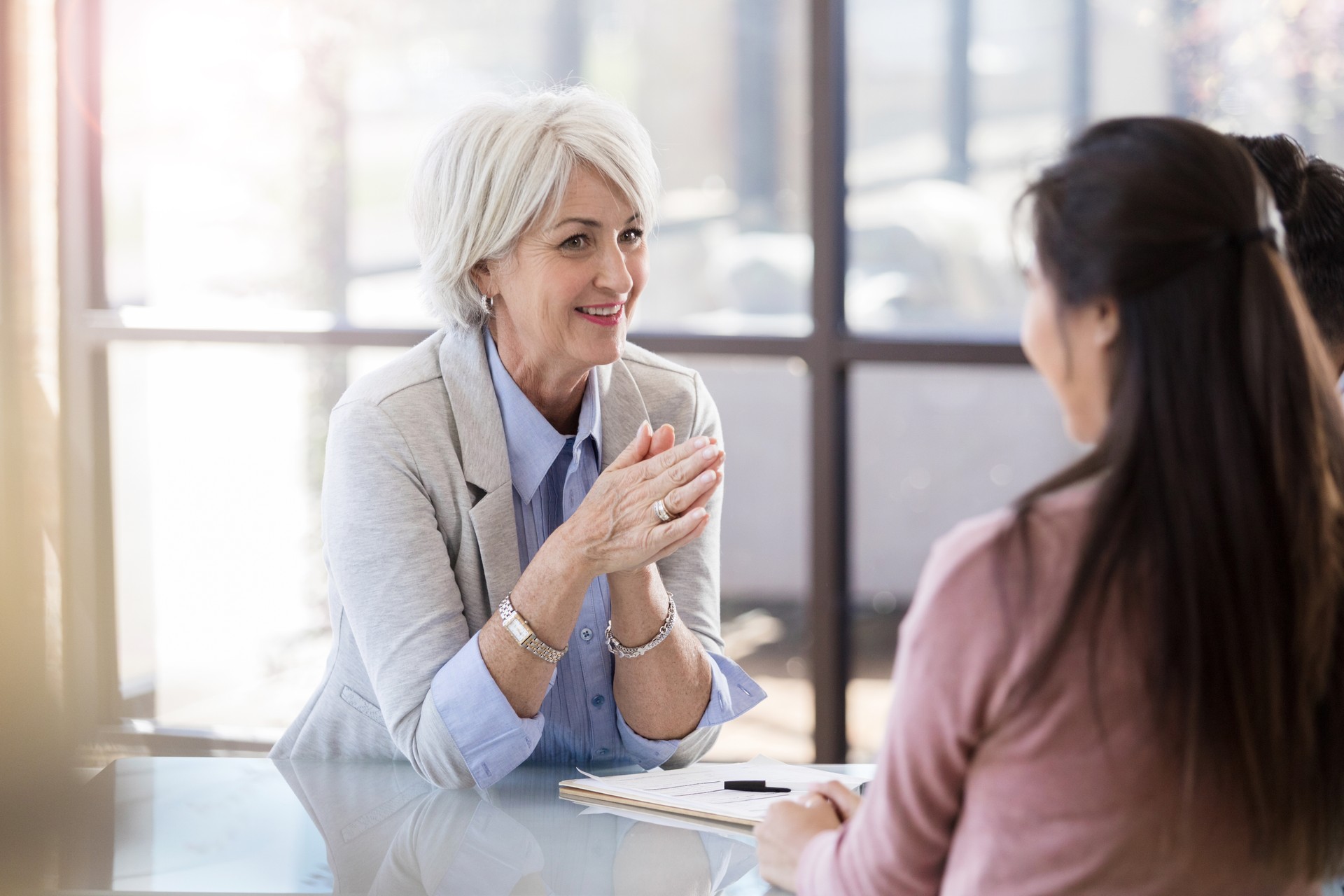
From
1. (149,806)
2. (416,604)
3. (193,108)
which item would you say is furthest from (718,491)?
(193,108)

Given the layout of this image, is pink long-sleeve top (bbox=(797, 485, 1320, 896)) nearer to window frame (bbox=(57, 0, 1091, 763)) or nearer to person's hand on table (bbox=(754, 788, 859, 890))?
person's hand on table (bbox=(754, 788, 859, 890))

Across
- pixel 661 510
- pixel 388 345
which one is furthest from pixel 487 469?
pixel 388 345

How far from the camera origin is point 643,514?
5.20ft

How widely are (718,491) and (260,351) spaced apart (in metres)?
2.25

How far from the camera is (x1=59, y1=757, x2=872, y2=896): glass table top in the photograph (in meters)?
1.29

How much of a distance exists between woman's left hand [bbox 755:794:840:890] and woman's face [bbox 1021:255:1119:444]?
50 cm

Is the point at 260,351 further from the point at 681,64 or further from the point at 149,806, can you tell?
the point at 149,806

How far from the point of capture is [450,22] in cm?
384

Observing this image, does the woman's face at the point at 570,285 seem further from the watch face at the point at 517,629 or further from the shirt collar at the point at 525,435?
the watch face at the point at 517,629

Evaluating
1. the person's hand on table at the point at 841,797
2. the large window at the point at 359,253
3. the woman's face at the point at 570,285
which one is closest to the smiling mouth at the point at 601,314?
the woman's face at the point at 570,285

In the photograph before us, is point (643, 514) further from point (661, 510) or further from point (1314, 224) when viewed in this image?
point (1314, 224)

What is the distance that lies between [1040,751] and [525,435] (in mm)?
1088

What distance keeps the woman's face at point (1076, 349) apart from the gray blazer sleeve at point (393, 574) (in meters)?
0.92

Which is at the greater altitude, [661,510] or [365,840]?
[661,510]
